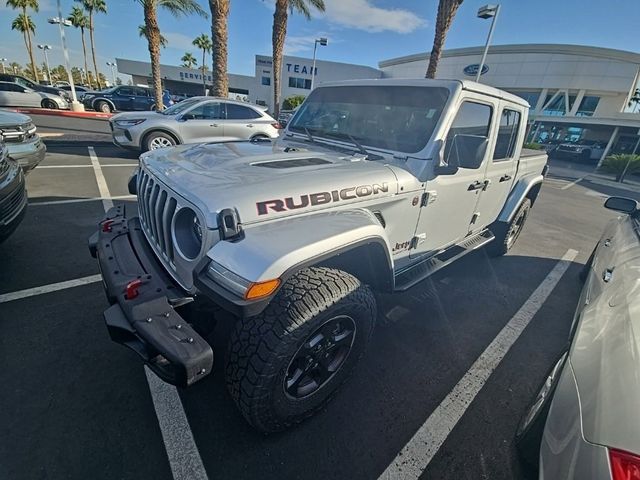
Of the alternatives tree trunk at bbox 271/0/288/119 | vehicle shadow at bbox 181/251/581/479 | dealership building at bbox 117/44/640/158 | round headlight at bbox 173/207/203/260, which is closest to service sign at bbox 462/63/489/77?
dealership building at bbox 117/44/640/158

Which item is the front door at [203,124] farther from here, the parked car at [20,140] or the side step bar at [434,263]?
the side step bar at [434,263]

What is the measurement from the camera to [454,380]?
2529 millimetres

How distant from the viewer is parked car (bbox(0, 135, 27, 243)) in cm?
302

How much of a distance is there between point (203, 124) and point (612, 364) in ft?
29.9

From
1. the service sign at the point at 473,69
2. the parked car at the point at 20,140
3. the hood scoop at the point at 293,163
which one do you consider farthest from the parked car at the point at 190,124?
the service sign at the point at 473,69

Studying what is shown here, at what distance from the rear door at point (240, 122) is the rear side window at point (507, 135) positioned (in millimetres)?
6791

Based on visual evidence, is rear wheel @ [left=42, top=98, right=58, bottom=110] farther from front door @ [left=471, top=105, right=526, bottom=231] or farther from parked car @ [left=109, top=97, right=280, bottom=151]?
front door @ [left=471, top=105, right=526, bottom=231]

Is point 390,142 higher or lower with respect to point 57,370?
higher

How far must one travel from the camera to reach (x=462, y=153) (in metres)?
2.55

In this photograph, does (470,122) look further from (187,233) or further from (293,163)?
(187,233)

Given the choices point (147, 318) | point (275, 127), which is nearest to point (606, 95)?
point (275, 127)

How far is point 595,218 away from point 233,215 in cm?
1017

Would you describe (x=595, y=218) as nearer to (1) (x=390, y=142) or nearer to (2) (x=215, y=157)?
(1) (x=390, y=142)

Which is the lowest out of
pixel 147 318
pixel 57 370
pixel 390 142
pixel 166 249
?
pixel 57 370
